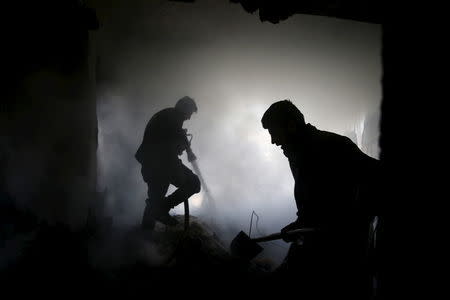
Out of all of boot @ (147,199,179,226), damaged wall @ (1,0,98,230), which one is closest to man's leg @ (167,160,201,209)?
boot @ (147,199,179,226)

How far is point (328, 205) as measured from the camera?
254 centimetres

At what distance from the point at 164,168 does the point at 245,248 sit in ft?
9.75

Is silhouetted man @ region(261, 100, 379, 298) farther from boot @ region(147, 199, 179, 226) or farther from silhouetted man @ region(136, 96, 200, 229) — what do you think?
boot @ region(147, 199, 179, 226)

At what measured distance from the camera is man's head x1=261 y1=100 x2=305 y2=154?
2.92 metres

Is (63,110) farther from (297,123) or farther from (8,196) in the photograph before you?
(297,123)

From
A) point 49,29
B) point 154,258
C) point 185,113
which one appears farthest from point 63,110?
point 154,258

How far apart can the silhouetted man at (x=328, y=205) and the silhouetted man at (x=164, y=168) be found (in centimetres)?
312

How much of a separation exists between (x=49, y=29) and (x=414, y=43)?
5.96m

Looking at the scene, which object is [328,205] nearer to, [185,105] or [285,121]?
[285,121]

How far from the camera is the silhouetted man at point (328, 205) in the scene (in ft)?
7.40

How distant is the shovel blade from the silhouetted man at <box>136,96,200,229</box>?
2595mm

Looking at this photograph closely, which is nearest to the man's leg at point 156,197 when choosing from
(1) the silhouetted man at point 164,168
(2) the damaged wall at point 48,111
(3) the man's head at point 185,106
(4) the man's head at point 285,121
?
(1) the silhouetted man at point 164,168

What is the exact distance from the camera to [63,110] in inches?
226

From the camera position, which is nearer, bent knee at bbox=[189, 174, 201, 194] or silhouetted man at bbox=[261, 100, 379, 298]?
silhouetted man at bbox=[261, 100, 379, 298]
